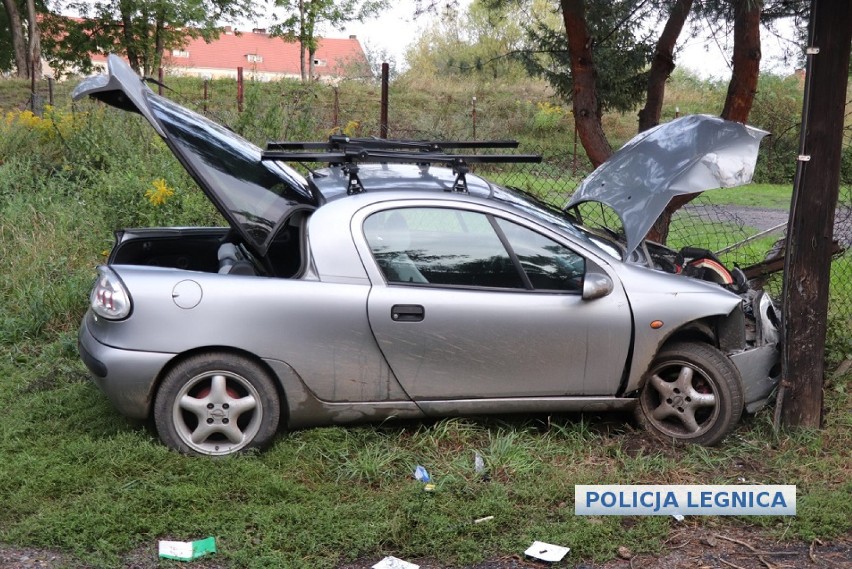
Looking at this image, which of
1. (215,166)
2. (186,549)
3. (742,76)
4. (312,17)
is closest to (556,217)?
(215,166)

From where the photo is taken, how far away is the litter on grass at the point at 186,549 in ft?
11.9

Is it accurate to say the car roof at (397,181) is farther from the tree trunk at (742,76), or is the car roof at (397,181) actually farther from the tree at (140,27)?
the tree at (140,27)

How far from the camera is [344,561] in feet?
12.0

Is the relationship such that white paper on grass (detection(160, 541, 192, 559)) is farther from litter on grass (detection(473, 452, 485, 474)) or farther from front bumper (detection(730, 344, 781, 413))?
front bumper (detection(730, 344, 781, 413))

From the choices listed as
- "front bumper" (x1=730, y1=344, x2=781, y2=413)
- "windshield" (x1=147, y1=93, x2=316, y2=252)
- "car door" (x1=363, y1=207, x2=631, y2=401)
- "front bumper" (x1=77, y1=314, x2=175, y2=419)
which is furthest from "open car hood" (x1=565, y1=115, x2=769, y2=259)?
"front bumper" (x1=77, y1=314, x2=175, y2=419)

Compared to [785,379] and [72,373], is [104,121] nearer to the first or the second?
[72,373]

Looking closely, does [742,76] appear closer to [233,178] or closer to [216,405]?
[233,178]

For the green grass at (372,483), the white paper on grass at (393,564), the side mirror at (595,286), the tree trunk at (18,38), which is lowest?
the white paper on grass at (393,564)

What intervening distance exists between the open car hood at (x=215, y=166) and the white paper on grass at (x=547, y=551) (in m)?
2.07

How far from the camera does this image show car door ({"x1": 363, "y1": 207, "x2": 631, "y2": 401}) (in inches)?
179

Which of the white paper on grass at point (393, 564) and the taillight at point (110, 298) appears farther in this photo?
the taillight at point (110, 298)

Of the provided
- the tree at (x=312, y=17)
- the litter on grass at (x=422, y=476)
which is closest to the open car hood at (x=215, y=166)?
the litter on grass at (x=422, y=476)

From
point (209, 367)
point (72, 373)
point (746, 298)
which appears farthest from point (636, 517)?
point (72, 373)

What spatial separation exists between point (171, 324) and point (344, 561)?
1.56m
